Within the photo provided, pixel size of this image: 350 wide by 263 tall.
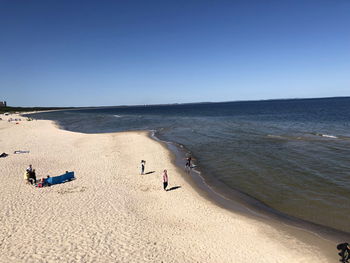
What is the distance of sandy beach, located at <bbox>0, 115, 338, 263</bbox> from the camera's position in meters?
8.95

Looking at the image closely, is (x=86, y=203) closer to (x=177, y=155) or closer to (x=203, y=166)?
(x=203, y=166)

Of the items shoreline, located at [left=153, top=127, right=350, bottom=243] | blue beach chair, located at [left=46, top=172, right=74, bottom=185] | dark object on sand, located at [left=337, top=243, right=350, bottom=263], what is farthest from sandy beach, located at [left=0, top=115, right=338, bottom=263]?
shoreline, located at [left=153, top=127, right=350, bottom=243]

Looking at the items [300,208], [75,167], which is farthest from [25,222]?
[300,208]

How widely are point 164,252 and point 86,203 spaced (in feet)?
21.7

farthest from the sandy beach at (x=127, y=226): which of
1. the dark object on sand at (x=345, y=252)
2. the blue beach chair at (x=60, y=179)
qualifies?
the dark object on sand at (x=345, y=252)

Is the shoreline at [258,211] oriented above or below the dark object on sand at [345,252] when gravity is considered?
below

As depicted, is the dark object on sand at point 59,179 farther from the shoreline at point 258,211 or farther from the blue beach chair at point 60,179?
the shoreline at point 258,211

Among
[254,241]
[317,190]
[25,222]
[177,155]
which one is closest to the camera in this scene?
[254,241]

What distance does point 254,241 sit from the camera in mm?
10156

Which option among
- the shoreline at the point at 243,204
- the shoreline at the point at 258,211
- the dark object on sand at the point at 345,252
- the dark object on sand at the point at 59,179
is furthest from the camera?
the dark object on sand at the point at 59,179

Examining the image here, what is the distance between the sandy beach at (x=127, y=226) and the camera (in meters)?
8.95

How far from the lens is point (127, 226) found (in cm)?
1107

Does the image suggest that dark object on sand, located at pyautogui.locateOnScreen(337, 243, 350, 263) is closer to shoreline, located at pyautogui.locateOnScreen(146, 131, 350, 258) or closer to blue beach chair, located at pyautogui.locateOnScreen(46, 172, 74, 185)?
shoreline, located at pyautogui.locateOnScreen(146, 131, 350, 258)

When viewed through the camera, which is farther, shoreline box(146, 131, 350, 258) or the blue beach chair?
the blue beach chair
